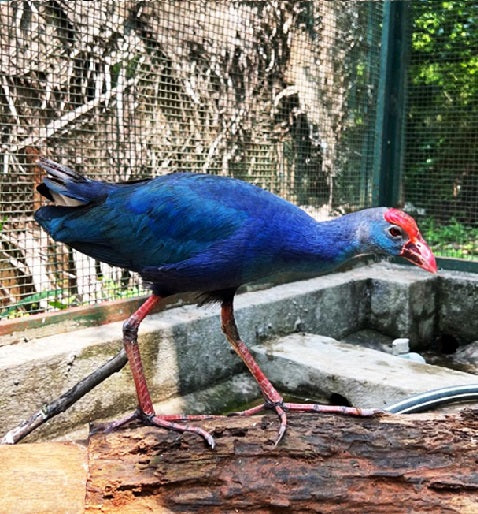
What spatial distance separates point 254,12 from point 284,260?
3066mm

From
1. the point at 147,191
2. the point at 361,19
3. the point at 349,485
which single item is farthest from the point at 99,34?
the point at 349,485

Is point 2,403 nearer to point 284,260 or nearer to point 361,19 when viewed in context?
point 284,260

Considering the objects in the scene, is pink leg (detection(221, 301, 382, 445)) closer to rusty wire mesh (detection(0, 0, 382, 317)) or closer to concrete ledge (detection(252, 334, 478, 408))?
concrete ledge (detection(252, 334, 478, 408))

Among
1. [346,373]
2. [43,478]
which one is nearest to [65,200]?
[43,478]

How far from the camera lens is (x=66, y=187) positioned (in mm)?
2379

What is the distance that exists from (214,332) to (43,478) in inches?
80.8

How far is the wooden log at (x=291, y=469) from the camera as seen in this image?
5.93 ft

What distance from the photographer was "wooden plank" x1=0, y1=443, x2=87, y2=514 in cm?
169

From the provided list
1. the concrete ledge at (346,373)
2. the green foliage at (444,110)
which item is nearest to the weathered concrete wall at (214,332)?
the concrete ledge at (346,373)

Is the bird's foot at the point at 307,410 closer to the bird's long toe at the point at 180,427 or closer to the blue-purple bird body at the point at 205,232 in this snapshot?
the bird's long toe at the point at 180,427

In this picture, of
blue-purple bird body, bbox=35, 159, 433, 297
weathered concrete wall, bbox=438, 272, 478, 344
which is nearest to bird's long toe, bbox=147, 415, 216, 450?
blue-purple bird body, bbox=35, 159, 433, 297

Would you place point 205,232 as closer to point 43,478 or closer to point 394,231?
point 394,231

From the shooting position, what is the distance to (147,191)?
2.33m

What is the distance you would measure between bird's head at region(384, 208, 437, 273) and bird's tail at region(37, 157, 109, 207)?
108cm
